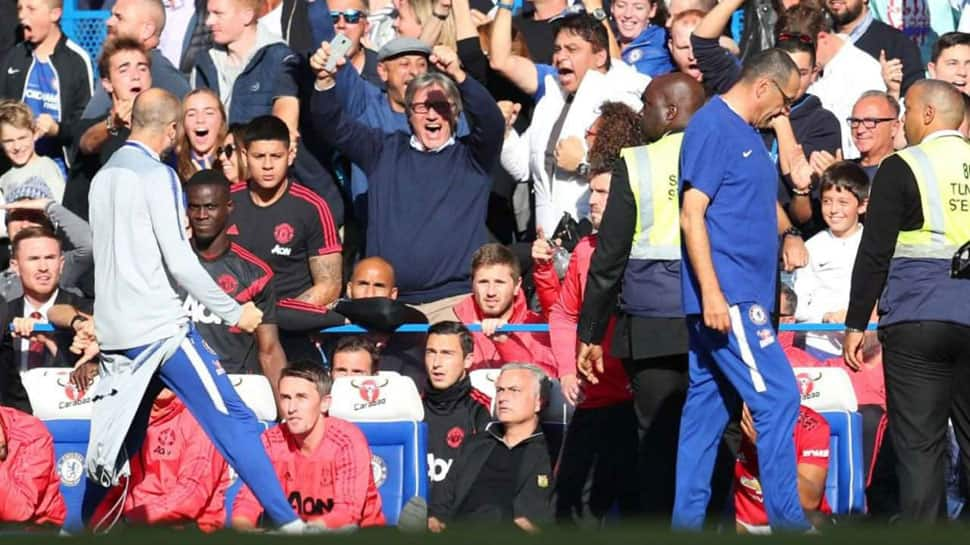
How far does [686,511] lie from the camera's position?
7.97m

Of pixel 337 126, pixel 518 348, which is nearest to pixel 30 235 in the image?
pixel 337 126

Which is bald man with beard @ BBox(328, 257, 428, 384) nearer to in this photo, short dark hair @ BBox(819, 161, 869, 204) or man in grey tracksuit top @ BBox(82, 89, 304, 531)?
man in grey tracksuit top @ BBox(82, 89, 304, 531)

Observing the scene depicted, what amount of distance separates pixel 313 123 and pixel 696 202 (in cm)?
424

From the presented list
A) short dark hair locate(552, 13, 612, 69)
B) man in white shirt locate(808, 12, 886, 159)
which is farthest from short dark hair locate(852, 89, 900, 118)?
short dark hair locate(552, 13, 612, 69)

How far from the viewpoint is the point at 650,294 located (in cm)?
841

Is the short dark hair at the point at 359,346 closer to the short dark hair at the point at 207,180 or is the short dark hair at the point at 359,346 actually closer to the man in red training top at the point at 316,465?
the man in red training top at the point at 316,465

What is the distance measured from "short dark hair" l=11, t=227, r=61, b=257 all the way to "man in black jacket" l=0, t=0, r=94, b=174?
186 cm

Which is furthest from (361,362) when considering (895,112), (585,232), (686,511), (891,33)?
(891,33)

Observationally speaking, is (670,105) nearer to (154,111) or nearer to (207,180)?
(154,111)

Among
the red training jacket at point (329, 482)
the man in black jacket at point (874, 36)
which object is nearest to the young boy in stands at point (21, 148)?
the red training jacket at point (329, 482)

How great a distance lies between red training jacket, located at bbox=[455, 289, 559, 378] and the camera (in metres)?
10.3

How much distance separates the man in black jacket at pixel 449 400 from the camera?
1002 centimetres

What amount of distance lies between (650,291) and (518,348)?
2038 millimetres

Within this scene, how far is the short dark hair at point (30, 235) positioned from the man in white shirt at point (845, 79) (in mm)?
4771
